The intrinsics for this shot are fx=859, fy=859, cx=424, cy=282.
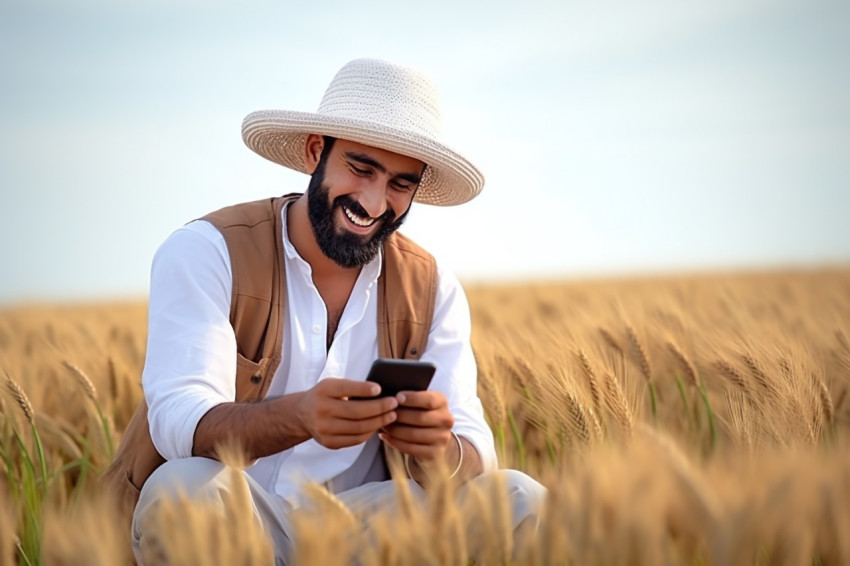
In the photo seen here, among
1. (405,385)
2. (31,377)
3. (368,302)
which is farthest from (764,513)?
(31,377)

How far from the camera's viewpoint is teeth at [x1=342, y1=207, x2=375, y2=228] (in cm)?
254

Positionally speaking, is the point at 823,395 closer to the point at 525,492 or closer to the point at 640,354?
the point at 640,354

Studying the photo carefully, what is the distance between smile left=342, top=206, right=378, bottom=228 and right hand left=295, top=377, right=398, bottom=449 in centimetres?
75

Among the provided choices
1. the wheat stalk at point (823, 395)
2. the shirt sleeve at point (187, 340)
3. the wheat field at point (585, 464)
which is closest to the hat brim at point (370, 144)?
the shirt sleeve at point (187, 340)

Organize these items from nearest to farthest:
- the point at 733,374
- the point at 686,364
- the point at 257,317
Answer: the point at 257,317, the point at 733,374, the point at 686,364

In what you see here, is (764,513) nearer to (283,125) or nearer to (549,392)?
(549,392)

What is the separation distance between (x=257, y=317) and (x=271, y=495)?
493 mm

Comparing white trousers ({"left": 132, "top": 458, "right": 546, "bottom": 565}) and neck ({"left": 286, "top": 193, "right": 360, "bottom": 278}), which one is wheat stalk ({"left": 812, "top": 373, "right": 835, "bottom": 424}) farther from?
neck ({"left": 286, "top": 193, "right": 360, "bottom": 278})

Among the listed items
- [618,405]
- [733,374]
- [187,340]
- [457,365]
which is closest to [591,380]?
[618,405]

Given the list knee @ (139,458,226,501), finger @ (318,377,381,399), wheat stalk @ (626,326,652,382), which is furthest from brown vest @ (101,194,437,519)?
wheat stalk @ (626,326,652,382)

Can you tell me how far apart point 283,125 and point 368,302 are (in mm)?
621

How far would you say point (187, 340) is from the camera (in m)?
2.22

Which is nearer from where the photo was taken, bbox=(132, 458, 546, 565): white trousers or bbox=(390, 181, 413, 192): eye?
bbox=(132, 458, 546, 565): white trousers

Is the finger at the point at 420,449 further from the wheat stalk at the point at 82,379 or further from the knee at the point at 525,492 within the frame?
the wheat stalk at the point at 82,379
